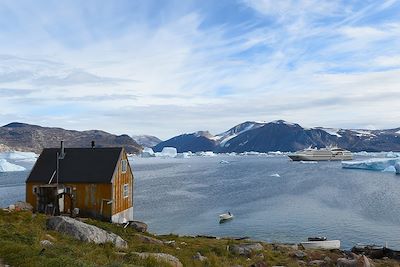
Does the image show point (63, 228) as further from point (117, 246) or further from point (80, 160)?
point (80, 160)

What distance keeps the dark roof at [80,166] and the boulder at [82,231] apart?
11.6m

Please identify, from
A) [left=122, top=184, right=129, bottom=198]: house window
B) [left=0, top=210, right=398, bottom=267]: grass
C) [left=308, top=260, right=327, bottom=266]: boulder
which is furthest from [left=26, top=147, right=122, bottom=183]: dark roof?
[left=308, top=260, right=327, bottom=266]: boulder

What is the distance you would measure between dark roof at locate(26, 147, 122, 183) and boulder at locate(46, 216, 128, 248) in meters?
11.6

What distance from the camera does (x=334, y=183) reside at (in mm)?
93312

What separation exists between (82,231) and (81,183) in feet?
45.3

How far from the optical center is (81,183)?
32.9 metres

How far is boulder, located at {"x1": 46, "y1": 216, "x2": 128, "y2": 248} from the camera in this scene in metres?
19.4

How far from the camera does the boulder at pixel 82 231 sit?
1938cm

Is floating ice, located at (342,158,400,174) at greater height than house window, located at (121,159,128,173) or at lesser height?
lesser

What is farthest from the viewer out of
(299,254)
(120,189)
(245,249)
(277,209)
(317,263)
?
(277,209)

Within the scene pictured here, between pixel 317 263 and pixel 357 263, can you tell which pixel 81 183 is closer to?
pixel 317 263

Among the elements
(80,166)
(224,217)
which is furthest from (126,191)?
(224,217)

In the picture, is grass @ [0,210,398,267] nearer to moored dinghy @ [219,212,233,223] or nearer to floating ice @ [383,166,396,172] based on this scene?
moored dinghy @ [219,212,233,223]

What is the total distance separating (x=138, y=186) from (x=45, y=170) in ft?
179
